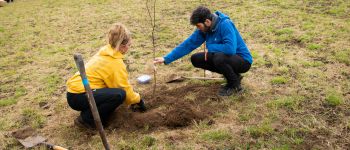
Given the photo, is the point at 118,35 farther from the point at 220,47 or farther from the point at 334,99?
the point at 334,99

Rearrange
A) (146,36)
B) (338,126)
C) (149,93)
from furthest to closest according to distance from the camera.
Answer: (146,36) → (149,93) → (338,126)

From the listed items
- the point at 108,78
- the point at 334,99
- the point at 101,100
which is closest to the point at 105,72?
the point at 108,78

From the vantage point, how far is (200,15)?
423 centimetres

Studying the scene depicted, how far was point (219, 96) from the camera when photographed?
4.64 m

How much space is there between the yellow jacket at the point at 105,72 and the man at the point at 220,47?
97 centimetres

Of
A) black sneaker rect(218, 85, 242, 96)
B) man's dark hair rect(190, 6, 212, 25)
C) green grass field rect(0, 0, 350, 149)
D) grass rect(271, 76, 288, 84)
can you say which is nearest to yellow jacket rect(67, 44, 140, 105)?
green grass field rect(0, 0, 350, 149)

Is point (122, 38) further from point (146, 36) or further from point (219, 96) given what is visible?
point (146, 36)

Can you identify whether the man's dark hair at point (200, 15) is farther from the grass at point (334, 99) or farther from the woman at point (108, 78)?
the grass at point (334, 99)

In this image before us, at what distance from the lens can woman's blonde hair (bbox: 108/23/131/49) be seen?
3.69 m

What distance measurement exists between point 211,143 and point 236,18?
18.2 ft

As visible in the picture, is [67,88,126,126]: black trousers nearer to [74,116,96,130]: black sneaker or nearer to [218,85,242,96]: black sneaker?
[74,116,96,130]: black sneaker

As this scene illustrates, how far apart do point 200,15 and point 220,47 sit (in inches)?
20.9

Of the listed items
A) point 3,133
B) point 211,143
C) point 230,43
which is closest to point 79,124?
point 3,133

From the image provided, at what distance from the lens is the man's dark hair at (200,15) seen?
13.8 ft
